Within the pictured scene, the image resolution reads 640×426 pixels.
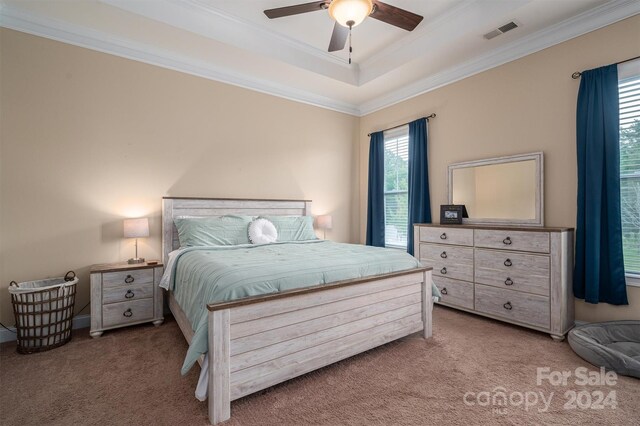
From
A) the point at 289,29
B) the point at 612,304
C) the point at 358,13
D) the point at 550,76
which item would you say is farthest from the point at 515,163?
the point at 289,29

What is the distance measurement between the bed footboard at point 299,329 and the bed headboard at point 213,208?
6.73ft

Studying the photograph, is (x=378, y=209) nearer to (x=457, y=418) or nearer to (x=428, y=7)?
(x=428, y=7)

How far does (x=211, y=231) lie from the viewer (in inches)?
124

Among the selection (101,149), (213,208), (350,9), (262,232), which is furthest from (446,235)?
(101,149)

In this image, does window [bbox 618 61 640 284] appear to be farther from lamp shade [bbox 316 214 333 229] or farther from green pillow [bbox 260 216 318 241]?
lamp shade [bbox 316 214 333 229]

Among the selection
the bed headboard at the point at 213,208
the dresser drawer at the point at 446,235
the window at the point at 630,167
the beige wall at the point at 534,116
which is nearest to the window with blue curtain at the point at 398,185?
the beige wall at the point at 534,116

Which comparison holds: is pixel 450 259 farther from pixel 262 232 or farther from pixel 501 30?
pixel 501 30

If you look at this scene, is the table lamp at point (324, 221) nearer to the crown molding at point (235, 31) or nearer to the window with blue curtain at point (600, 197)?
the crown molding at point (235, 31)

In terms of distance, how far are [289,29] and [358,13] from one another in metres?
1.48

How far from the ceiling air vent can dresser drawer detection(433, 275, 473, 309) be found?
8.24ft

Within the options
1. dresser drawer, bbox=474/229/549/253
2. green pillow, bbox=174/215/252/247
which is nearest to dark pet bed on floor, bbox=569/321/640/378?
dresser drawer, bbox=474/229/549/253

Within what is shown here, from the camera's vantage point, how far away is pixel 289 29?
3.28 metres

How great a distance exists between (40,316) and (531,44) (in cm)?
508

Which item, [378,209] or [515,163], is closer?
[515,163]
